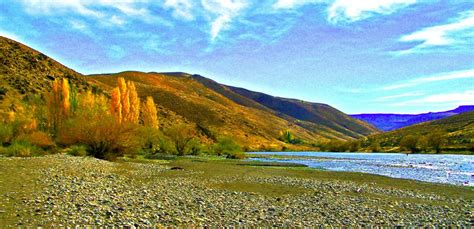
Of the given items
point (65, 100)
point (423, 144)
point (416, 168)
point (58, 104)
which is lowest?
point (416, 168)

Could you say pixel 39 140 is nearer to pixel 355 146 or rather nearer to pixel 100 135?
pixel 100 135

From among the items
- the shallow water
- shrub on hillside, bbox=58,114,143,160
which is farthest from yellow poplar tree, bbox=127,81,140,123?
the shallow water

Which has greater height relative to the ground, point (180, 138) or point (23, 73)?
point (23, 73)

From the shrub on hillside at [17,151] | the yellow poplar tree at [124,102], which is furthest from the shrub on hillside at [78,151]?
the yellow poplar tree at [124,102]

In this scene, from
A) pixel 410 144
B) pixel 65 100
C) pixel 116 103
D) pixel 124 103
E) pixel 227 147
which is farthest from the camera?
pixel 410 144

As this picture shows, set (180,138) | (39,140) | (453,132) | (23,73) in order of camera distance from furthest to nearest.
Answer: (453,132)
(23,73)
(180,138)
(39,140)

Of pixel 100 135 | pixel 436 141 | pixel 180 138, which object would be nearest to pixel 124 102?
pixel 180 138

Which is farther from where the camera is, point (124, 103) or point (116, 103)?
point (124, 103)

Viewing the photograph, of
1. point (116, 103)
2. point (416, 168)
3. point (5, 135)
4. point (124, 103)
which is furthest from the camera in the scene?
point (124, 103)

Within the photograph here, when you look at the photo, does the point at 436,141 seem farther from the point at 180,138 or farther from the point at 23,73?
the point at 23,73

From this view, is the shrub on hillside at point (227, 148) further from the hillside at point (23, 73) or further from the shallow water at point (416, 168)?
the hillside at point (23, 73)

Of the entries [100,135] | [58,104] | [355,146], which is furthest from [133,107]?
[355,146]

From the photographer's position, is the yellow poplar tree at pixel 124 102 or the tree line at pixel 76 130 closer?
the tree line at pixel 76 130

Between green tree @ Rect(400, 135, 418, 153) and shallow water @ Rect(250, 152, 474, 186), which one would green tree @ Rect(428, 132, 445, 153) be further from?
shallow water @ Rect(250, 152, 474, 186)
